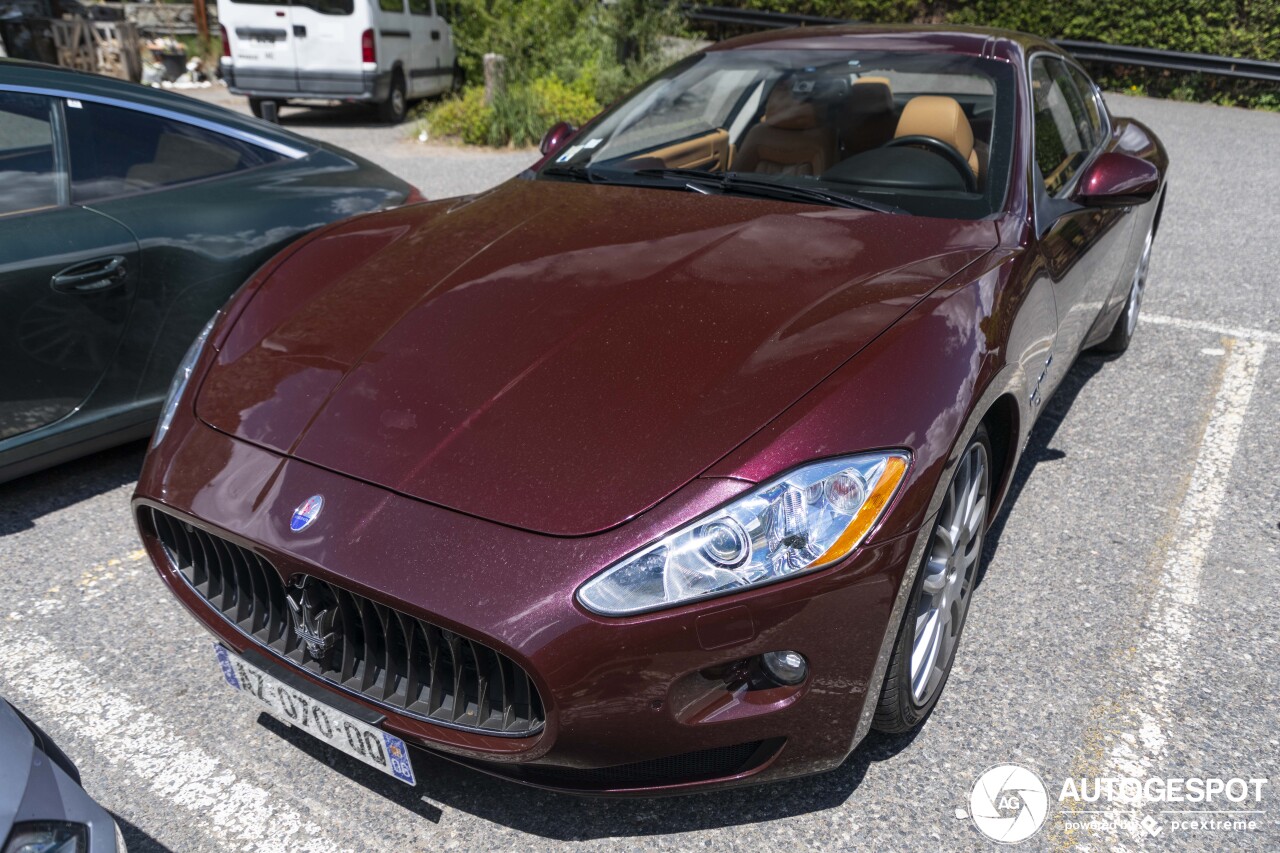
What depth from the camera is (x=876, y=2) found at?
580 inches

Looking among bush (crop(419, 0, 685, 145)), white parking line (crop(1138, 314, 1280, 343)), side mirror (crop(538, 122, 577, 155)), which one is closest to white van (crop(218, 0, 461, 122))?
bush (crop(419, 0, 685, 145))

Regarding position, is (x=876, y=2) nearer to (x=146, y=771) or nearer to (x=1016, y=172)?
(x=1016, y=172)

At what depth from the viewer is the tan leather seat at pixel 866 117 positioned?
11.7 feet

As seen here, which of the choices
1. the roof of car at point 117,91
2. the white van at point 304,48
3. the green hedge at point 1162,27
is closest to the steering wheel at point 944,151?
the roof of car at point 117,91

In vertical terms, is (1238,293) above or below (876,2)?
below

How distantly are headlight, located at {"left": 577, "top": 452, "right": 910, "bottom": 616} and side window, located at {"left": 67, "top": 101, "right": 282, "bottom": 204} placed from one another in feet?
8.32

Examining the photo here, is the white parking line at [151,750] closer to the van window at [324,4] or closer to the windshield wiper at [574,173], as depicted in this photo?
the windshield wiper at [574,173]

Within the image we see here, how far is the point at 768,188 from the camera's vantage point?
3.09 m

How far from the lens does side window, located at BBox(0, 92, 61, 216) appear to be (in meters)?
3.23

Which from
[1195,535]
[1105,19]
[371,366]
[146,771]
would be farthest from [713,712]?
[1105,19]

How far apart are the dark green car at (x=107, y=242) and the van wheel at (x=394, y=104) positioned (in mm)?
8155

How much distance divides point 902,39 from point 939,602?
2080mm

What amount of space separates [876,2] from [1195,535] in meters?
13.2

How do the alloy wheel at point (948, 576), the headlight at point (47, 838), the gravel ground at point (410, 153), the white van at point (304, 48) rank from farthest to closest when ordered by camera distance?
1. the white van at point (304, 48)
2. the gravel ground at point (410, 153)
3. the alloy wheel at point (948, 576)
4. the headlight at point (47, 838)
